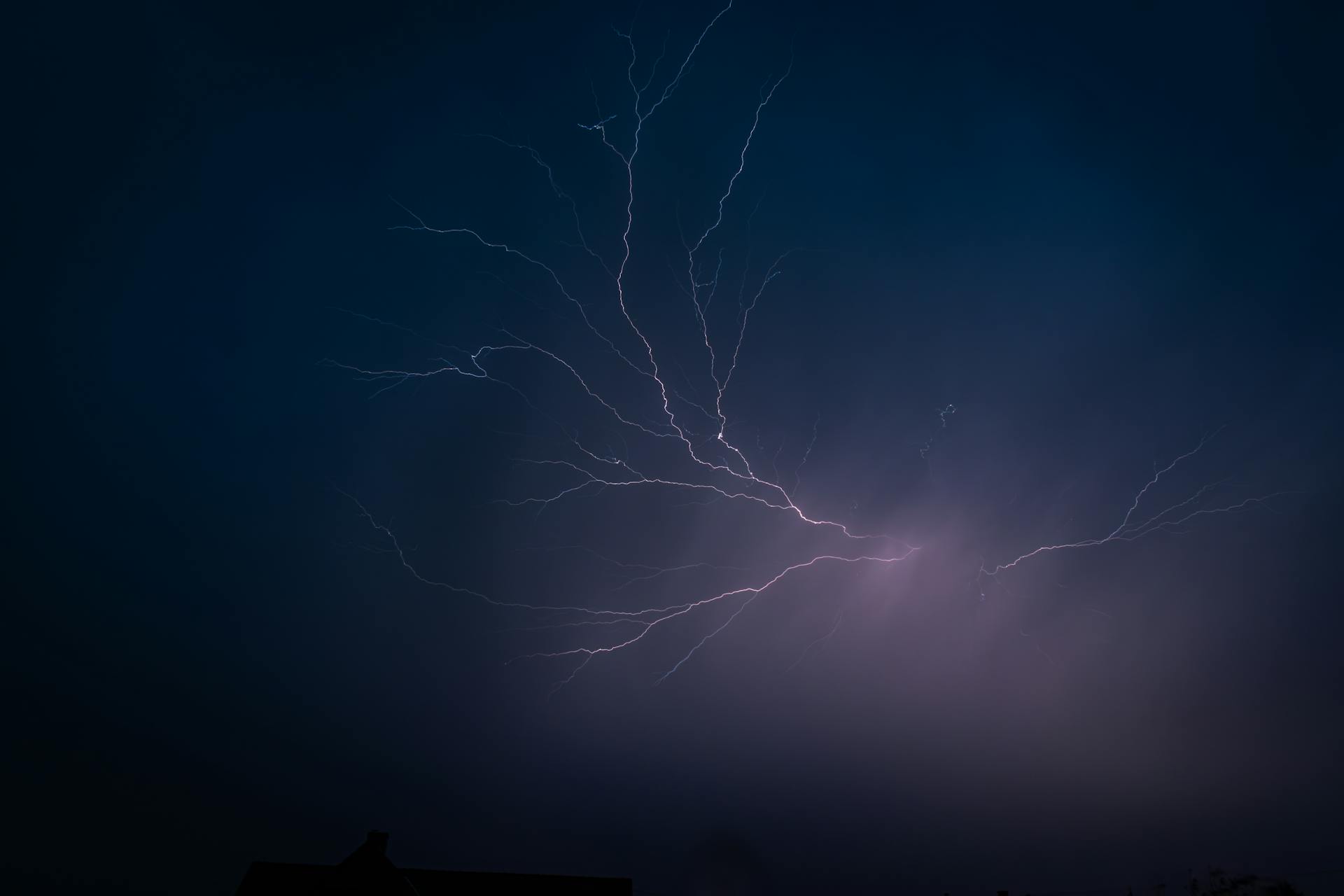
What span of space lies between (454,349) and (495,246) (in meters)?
2.72

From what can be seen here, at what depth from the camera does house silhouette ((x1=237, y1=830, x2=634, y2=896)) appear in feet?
53.0

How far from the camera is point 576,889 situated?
62.3 feet

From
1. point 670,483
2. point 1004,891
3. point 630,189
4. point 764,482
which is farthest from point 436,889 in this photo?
point 1004,891

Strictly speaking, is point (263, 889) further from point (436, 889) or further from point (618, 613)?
point (618, 613)

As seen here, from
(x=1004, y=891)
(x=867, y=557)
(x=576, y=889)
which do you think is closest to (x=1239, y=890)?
(x=1004, y=891)

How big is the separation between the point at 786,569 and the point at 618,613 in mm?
4772

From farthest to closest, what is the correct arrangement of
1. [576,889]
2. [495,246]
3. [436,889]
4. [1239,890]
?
[1239,890], [576,889], [436,889], [495,246]

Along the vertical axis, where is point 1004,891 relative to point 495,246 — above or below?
below

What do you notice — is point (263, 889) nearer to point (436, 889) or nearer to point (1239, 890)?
point (436, 889)

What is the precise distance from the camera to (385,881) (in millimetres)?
16203

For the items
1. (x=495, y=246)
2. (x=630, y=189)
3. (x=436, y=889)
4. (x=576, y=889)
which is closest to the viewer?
(x=630, y=189)

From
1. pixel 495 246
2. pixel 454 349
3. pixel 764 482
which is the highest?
pixel 495 246

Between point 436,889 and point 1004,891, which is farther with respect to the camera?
point 1004,891

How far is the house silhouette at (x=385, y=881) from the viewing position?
16.2 m
